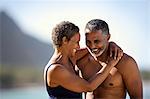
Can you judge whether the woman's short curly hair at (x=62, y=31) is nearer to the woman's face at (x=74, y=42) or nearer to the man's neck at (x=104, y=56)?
the woman's face at (x=74, y=42)

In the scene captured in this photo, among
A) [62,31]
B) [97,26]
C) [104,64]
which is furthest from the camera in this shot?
[104,64]

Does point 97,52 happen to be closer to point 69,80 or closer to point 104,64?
point 104,64

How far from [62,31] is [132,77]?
629 millimetres

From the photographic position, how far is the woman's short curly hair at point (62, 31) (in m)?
3.02

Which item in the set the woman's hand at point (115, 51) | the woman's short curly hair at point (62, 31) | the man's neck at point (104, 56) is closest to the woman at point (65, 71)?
the woman's short curly hair at point (62, 31)

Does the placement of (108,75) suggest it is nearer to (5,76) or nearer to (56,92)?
(56,92)

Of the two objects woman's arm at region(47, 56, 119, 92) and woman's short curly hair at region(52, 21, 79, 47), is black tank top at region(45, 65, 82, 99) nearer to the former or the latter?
woman's arm at region(47, 56, 119, 92)

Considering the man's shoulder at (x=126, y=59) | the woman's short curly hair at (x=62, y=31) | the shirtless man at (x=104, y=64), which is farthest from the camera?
the man's shoulder at (x=126, y=59)

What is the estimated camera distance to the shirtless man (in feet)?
10.5

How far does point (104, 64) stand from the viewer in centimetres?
334

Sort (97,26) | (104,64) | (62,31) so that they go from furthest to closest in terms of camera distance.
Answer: (104,64), (97,26), (62,31)

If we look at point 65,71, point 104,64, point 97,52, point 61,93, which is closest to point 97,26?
point 97,52

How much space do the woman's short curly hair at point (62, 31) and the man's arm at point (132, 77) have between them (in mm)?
483

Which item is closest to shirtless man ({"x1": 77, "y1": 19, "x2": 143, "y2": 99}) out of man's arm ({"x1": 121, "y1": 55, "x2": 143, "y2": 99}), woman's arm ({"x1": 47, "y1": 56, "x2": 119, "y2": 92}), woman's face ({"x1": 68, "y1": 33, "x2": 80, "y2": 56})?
man's arm ({"x1": 121, "y1": 55, "x2": 143, "y2": 99})
